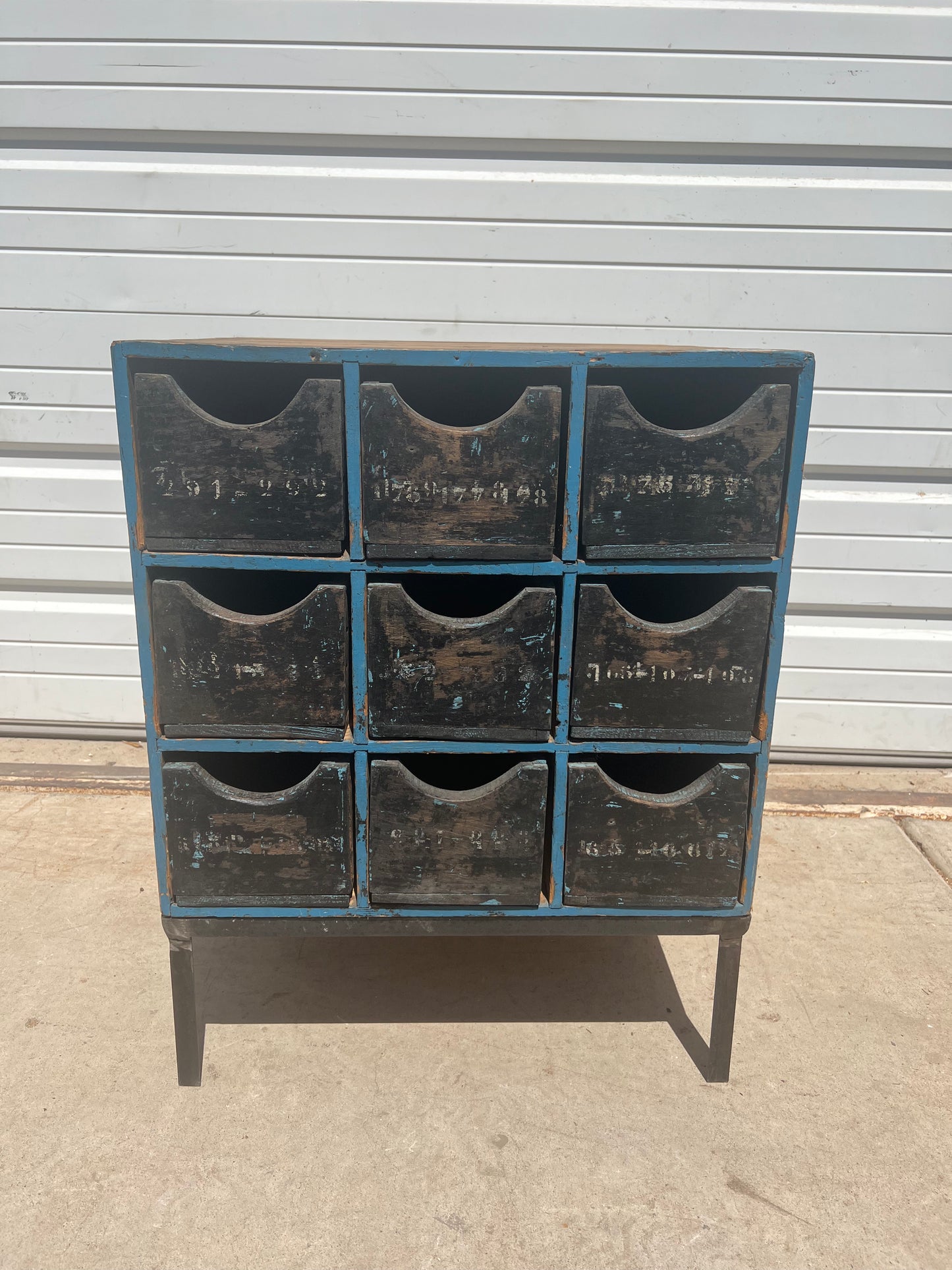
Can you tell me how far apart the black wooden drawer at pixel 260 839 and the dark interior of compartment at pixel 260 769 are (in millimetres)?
280

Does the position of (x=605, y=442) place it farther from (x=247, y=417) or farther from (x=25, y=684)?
(x=25, y=684)

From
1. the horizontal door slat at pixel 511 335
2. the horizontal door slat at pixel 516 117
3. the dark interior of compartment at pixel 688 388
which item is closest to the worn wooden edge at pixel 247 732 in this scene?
the dark interior of compartment at pixel 688 388

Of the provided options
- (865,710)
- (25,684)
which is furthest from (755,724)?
(25,684)

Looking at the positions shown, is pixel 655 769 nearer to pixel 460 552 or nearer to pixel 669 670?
pixel 669 670

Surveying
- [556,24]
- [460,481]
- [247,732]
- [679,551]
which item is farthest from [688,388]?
[556,24]

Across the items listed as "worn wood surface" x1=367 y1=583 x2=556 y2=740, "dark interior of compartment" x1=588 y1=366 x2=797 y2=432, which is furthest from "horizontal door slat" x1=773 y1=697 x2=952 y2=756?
"worn wood surface" x1=367 y1=583 x2=556 y2=740

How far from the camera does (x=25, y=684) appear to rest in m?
3.75

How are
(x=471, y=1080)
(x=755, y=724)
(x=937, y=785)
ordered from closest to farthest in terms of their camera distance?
(x=755, y=724)
(x=471, y=1080)
(x=937, y=785)

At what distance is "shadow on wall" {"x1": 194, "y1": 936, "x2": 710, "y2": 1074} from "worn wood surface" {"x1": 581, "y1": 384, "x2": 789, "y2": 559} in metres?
1.22

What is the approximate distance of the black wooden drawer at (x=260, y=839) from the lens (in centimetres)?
194

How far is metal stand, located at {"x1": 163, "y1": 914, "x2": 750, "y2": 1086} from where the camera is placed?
2.00 meters

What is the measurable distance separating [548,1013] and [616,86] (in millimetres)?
3046

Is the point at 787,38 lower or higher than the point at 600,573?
higher

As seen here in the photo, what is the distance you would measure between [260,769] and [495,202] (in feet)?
7.30
